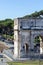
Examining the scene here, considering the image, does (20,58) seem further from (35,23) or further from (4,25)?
(4,25)

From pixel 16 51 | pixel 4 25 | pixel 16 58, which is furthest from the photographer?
pixel 4 25

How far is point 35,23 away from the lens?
35094 mm

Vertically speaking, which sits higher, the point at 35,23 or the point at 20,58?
the point at 35,23

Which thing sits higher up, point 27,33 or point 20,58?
point 27,33

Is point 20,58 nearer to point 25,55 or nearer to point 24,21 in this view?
point 25,55

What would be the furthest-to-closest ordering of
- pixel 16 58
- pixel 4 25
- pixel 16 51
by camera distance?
pixel 4 25 → pixel 16 51 → pixel 16 58

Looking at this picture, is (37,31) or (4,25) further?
(4,25)

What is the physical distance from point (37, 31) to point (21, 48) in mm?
2176

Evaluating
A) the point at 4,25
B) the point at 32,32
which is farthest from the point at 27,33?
the point at 4,25

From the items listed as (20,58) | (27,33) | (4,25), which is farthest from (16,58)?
(4,25)

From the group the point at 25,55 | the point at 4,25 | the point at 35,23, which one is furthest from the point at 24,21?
the point at 4,25

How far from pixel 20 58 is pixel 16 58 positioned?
23.1 inches

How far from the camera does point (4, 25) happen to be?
78.8 m

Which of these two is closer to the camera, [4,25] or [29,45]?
[29,45]
